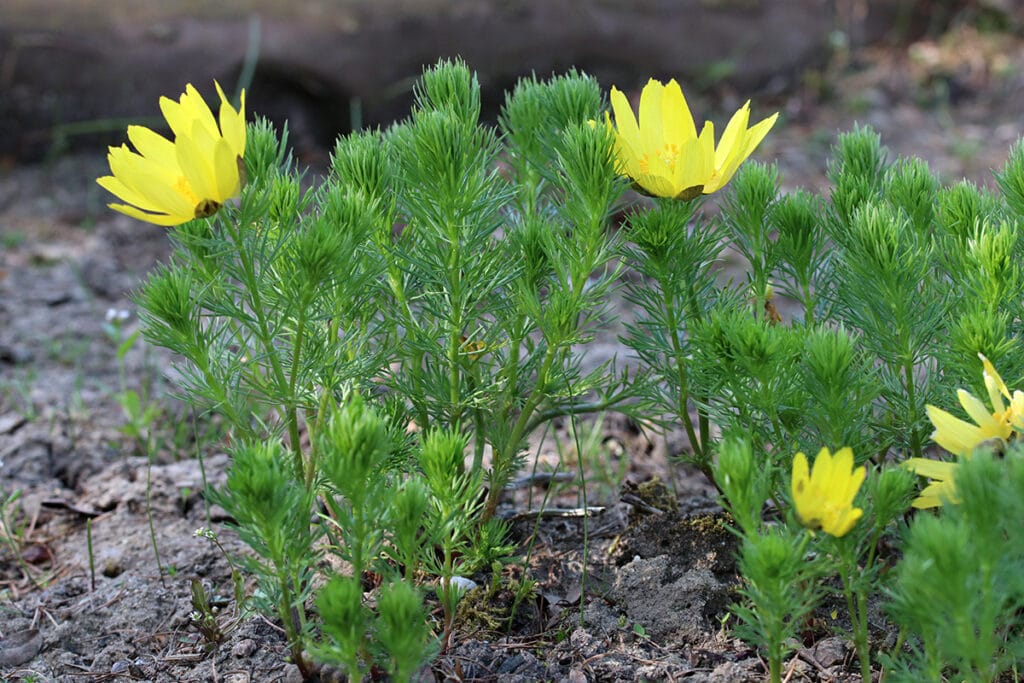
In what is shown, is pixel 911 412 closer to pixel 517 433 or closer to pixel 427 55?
pixel 517 433

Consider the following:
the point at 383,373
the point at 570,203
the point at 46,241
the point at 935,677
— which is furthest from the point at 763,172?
the point at 46,241

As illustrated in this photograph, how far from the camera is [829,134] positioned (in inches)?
225

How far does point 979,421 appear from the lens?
1.69m

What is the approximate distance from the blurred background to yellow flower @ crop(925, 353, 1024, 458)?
351 centimetres

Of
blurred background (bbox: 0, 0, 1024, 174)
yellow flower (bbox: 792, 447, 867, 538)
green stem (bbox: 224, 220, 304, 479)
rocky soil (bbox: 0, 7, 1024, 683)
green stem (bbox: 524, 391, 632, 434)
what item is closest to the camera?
yellow flower (bbox: 792, 447, 867, 538)

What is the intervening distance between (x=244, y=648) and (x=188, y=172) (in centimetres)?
94

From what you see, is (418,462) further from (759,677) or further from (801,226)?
(801,226)

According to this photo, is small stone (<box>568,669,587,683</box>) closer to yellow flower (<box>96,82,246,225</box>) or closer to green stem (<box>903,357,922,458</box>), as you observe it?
green stem (<box>903,357,922,458</box>)

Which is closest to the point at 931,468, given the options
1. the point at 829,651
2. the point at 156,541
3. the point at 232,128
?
the point at 829,651

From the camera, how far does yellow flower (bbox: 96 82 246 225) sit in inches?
66.5

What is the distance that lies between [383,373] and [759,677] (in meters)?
0.90

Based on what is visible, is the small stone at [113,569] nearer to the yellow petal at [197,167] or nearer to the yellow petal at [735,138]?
the yellow petal at [197,167]

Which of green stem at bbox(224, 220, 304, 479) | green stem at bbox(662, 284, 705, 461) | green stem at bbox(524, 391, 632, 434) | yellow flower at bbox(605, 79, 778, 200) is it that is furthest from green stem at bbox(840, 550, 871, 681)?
green stem at bbox(224, 220, 304, 479)

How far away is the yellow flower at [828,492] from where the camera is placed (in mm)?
1546
